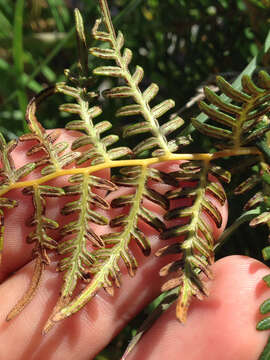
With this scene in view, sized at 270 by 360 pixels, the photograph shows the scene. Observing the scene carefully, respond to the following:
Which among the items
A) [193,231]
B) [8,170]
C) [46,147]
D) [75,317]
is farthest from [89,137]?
[75,317]

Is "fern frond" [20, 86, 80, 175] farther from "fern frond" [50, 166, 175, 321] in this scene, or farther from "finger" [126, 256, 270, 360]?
"finger" [126, 256, 270, 360]

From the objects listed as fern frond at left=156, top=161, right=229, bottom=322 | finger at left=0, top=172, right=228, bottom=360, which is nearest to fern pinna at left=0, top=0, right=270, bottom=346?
fern frond at left=156, top=161, right=229, bottom=322

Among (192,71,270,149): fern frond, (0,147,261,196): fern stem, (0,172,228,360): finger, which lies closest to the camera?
(192,71,270,149): fern frond

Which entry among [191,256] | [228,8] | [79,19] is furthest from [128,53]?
[228,8]

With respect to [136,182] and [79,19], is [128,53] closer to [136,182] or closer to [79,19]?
[79,19]

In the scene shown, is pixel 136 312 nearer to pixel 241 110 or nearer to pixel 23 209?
pixel 23 209
